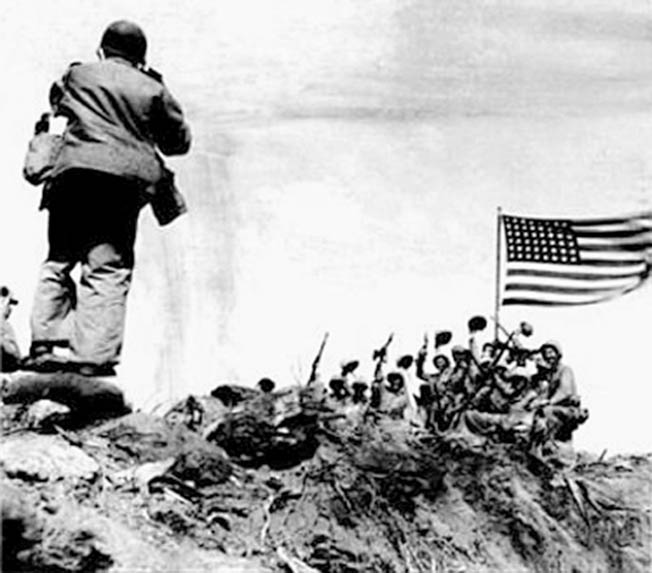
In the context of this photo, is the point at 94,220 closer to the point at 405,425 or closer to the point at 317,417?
the point at 317,417

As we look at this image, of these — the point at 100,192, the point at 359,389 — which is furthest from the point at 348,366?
the point at 100,192

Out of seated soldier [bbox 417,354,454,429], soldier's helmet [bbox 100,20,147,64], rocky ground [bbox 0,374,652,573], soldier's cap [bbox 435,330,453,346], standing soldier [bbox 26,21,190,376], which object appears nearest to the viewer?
rocky ground [bbox 0,374,652,573]

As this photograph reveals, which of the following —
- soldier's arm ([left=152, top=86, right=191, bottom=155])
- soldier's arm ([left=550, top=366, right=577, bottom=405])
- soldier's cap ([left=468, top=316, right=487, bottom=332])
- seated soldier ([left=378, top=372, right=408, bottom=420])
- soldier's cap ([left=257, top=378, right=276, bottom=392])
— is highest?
soldier's arm ([left=152, top=86, right=191, bottom=155])

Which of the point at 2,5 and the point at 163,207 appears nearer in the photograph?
the point at 163,207

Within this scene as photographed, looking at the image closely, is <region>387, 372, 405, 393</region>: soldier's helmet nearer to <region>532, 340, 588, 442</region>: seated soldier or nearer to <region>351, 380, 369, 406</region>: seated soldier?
<region>351, 380, 369, 406</region>: seated soldier

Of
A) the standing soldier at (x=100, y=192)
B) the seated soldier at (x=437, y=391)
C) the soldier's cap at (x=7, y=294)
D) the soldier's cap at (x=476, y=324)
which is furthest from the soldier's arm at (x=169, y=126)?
the soldier's cap at (x=476, y=324)

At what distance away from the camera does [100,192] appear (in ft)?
18.2

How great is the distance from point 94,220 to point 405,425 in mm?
1670

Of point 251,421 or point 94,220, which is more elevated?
point 94,220

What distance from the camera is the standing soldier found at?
18.0 feet

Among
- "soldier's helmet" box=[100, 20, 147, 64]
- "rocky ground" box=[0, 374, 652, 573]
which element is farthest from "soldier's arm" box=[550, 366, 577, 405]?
"soldier's helmet" box=[100, 20, 147, 64]

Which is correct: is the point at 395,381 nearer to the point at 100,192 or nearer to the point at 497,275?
the point at 497,275

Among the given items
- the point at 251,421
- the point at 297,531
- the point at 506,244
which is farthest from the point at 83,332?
the point at 506,244

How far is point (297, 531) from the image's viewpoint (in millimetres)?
4773
